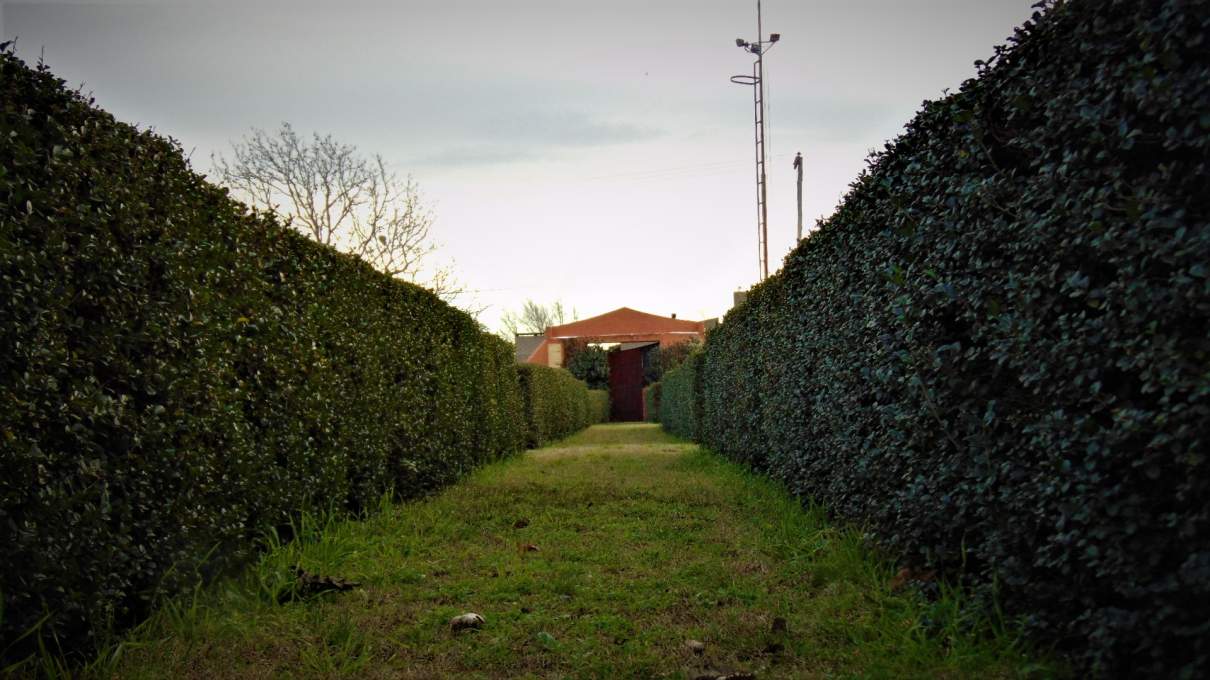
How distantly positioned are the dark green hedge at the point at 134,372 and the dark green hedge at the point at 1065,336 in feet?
11.4

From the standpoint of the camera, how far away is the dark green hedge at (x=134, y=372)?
2367 millimetres

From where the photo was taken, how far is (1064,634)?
2254 millimetres

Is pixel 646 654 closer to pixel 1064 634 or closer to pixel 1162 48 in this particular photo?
pixel 1064 634

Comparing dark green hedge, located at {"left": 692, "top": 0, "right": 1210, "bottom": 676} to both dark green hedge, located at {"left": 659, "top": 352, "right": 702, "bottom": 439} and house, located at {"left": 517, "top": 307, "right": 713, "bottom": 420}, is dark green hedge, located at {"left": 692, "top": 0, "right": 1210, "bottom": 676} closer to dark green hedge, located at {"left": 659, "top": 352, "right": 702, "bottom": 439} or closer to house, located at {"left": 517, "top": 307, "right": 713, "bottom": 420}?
dark green hedge, located at {"left": 659, "top": 352, "right": 702, "bottom": 439}

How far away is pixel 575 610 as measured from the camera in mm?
3518

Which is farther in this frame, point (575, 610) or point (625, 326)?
point (625, 326)

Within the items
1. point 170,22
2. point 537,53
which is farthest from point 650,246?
point 170,22

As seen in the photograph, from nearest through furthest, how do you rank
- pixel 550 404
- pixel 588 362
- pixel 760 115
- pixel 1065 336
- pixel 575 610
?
pixel 1065 336 → pixel 575 610 → pixel 550 404 → pixel 760 115 → pixel 588 362

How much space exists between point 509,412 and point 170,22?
769 cm

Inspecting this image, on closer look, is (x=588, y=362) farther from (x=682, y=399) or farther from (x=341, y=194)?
(x=341, y=194)

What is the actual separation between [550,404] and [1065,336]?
15590 mm

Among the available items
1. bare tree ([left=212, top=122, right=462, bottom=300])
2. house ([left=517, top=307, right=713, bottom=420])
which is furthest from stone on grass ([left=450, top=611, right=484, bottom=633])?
house ([left=517, top=307, right=713, bottom=420])

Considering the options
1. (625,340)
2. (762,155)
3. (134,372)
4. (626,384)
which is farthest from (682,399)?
(626,384)

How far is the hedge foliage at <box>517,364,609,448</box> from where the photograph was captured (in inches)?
570
